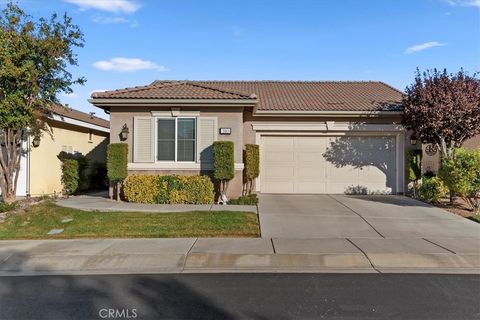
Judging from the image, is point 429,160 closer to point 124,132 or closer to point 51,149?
point 124,132

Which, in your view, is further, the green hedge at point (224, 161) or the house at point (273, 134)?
the house at point (273, 134)

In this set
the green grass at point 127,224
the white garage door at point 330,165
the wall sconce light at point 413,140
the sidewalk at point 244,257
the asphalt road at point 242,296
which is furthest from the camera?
the white garage door at point 330,165

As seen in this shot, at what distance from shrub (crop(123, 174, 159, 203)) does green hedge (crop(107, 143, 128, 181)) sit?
1.38ft

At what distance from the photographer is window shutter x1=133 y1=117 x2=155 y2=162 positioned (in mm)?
13445

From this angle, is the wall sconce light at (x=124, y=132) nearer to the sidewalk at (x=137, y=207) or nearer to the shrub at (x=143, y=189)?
the shrub at (x=143, y=189)

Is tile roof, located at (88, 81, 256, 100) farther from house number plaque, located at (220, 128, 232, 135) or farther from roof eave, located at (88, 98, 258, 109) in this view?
house number plaque, located at (220, 128, 232, 135)

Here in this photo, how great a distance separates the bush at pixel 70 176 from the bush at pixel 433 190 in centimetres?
1194

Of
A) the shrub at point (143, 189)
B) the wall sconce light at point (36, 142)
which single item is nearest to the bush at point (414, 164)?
the shrub at point (143, 189)

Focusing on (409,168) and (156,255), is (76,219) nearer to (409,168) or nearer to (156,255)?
(156,255)

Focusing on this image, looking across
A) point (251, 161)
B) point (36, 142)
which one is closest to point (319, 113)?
point (251, 161)

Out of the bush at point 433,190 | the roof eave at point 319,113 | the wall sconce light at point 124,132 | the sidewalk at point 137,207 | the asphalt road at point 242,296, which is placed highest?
the roof eave at point 319,113

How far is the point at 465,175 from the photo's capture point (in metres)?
11.4

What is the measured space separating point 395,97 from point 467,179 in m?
6.68

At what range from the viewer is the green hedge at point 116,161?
12898mm
